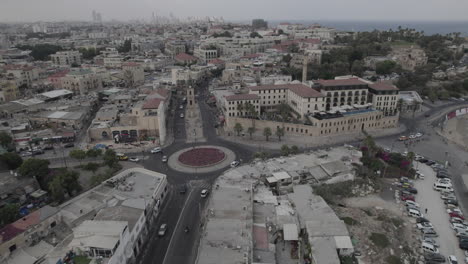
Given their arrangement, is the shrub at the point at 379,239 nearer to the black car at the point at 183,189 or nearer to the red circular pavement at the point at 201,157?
the black car at the point at 183,189

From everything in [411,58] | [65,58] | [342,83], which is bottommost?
[342,83]

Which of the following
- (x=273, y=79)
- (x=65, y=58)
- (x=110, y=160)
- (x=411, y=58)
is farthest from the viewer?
(x=65, y=58)

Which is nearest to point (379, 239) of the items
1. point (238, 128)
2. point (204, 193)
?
point (204, 193)

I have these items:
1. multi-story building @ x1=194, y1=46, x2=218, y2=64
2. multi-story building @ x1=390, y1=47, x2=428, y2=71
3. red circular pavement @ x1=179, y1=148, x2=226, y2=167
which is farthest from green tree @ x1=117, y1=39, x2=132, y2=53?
red circular pavement @ x1=179, y1=148, x2=226, y2=167

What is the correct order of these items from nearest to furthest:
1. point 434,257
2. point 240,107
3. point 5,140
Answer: point 434,257 → point 5,140 → point 240,107

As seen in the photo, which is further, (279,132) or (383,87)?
(383,87)

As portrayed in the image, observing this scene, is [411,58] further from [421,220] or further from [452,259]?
[452,259]
